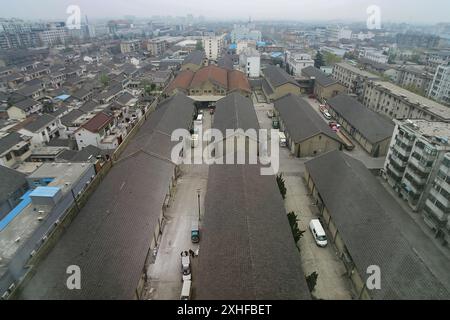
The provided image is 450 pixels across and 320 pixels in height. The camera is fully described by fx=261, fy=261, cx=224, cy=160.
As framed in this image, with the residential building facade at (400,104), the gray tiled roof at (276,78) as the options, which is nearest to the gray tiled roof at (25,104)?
the gray tiled roof at (276,78)

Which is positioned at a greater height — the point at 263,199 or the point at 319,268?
the point at 263,199

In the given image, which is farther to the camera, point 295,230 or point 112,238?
point 295,230

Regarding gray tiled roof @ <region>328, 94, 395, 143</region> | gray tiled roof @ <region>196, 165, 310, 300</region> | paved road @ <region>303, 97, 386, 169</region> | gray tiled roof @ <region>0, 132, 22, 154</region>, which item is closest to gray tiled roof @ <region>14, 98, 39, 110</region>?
gray tiled roof @ <region>0, 132, 22, 154</region>

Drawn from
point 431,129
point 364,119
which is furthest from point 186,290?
point 364,119

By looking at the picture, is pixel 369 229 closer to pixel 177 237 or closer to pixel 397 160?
pixel 397 160
